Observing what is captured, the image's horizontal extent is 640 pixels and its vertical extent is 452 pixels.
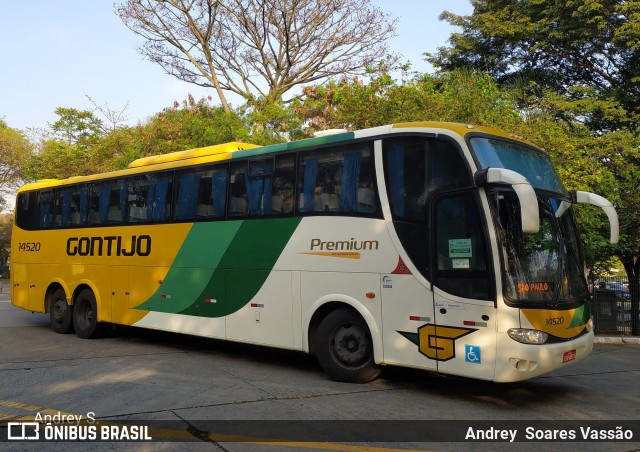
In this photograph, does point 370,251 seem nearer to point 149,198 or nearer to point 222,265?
point 222,265

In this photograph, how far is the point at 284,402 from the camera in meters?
6.51

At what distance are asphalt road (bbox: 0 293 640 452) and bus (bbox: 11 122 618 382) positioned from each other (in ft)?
1.70

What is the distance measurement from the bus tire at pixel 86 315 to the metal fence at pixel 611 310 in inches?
493

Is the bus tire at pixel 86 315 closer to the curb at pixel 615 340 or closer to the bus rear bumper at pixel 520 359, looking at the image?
the bus rear bumper at pixel 520 359

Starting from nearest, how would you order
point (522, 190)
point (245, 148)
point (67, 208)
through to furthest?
1. point (522, 190)
2. point (245, 148)
3. point (67, 208)

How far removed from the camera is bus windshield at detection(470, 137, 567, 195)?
6.71 m

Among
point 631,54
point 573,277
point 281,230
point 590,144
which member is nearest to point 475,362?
point 573,277

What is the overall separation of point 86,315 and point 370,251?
7607mm

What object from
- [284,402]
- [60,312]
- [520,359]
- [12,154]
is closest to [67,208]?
[60,312]

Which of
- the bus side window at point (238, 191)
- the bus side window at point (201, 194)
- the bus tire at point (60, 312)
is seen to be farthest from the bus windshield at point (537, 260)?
the bus tire at point (60, 312)

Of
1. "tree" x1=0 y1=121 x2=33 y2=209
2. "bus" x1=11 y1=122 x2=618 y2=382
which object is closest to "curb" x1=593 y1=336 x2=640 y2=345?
"bus" x1=11 y1=122 x2=618 y2=382

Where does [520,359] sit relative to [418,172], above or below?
below

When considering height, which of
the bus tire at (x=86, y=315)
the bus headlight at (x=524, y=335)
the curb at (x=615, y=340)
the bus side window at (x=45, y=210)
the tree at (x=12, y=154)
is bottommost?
the curb at (x=615, y=340)

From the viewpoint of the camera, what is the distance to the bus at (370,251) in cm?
624
